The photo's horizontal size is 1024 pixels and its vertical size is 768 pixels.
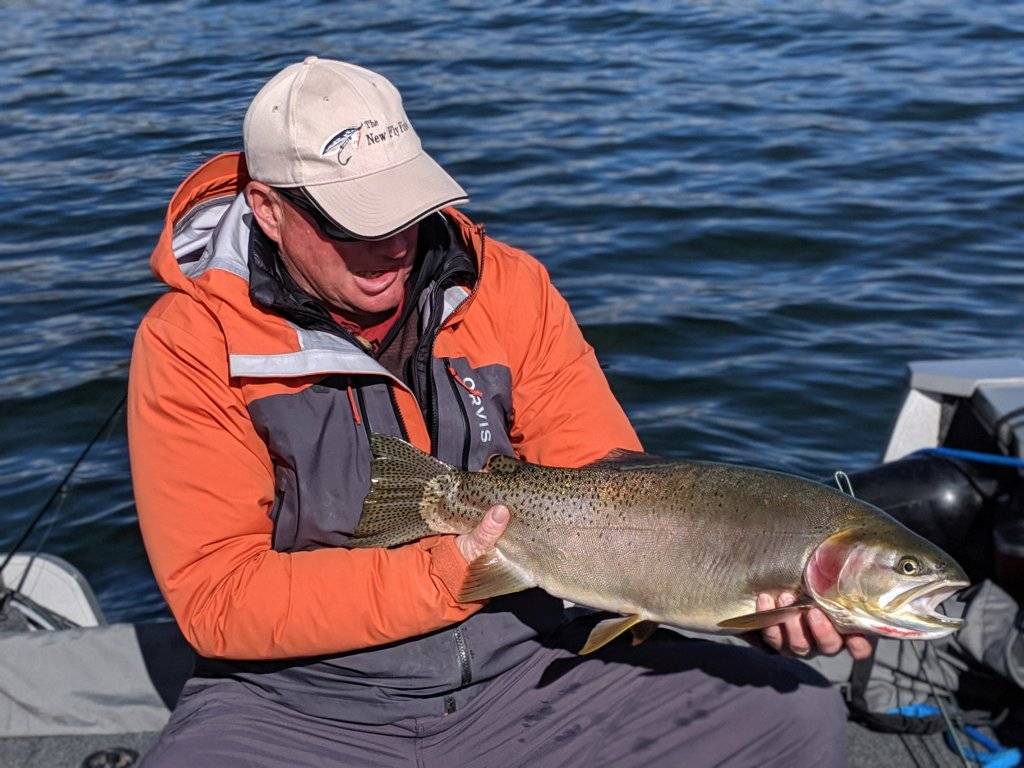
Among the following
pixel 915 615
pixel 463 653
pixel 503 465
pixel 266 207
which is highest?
pixel 266 207

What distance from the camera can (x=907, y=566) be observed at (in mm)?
2982

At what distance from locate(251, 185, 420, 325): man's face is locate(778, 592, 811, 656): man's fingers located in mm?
1186

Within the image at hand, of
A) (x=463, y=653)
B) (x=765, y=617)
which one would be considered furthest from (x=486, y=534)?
(x=765, y=617)

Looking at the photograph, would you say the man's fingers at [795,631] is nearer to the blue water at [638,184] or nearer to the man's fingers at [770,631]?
the man's fingers at [770,631]

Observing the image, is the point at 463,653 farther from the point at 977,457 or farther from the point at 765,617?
the point at 977,457

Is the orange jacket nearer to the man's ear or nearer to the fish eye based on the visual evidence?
the man's ear

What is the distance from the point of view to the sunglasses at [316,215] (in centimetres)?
319

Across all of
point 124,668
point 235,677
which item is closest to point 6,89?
point 124,668

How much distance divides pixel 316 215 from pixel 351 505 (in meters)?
0.71

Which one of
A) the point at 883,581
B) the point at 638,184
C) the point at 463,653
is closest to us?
the point at 883,581

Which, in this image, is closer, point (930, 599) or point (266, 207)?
point (930, 599)

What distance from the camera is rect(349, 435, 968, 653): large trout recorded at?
9.82 feet

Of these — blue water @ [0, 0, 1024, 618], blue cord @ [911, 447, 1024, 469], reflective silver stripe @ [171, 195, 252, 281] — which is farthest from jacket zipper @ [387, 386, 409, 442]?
blue cord @ [911, 447, 1024, 469]

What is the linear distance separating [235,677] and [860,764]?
2010 mm
